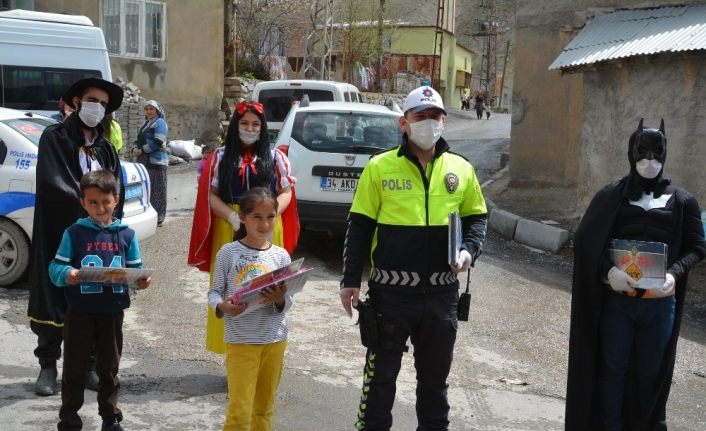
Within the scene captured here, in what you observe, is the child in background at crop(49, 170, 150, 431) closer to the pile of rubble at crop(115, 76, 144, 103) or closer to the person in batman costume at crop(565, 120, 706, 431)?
the person in batman costume at crop(565, 120, 706, 431)

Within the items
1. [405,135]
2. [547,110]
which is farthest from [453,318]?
[547,110]

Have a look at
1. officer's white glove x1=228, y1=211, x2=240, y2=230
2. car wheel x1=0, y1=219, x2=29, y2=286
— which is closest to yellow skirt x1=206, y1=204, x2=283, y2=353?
officer's white glove x1=228, y1=211, x2=240, y2=230

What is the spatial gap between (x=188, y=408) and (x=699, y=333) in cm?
503

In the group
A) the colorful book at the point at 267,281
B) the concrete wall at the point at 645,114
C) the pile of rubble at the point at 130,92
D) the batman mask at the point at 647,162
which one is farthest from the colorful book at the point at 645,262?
the pile of rubble at the point at 130,92

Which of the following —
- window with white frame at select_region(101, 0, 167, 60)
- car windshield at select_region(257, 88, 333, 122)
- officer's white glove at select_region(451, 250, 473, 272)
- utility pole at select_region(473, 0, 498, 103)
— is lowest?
officer's white glove at select_region(451, 250, 473, 272)

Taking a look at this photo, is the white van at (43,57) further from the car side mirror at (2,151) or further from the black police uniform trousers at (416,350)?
the black police uniform trousers at (416,350)

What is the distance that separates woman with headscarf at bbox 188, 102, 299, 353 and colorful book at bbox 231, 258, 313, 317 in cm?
126

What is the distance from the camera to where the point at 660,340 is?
4336mm

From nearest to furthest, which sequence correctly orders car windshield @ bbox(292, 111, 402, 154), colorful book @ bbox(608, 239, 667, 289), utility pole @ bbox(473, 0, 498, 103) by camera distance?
colorful book @ bbox(608, 239, 667, 289) < car windshield @ bbox(292, 111, 402, 154) < utility pole @ bbox(473, 0, 498, 103)

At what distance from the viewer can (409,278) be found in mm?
3996

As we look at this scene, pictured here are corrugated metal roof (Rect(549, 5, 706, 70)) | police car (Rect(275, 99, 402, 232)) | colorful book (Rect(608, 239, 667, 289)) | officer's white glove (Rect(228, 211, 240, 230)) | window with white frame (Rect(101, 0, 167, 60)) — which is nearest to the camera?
colorful book (Rect(608, 239, 667, 289))

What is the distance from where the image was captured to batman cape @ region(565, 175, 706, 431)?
14.4ft

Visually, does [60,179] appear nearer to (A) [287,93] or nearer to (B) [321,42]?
(A) [287,93]

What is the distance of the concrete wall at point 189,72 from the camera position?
22375mm
